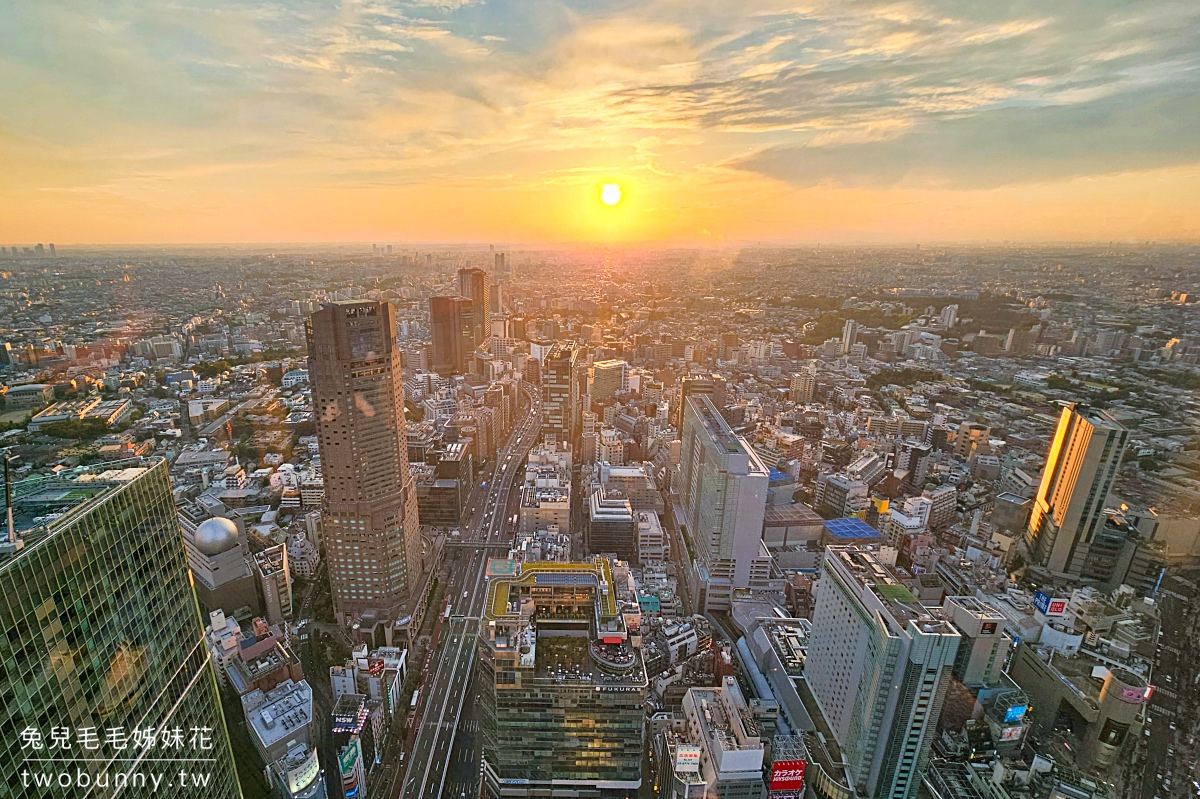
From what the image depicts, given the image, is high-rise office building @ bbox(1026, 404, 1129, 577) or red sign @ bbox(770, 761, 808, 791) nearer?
red sign @ bbox(770, 761, 808, 791)

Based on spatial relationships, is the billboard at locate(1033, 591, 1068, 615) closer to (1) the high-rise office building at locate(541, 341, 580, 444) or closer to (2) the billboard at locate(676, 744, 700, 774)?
(2) the billboard at locate(676, 744, 700, 774)

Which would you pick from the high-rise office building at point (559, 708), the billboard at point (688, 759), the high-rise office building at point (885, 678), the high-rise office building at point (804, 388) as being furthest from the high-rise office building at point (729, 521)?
the high-rise office building at point (804, 388)

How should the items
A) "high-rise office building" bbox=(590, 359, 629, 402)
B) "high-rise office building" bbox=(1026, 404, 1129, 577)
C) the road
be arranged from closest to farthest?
the road → "high-rise office building" bbox=(1026, 404, 1129, 577) → "high-rise office building" bbox=(590, 359, 629, 402)

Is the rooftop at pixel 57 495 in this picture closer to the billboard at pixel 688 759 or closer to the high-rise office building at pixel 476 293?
the billboard at pixel 688 759

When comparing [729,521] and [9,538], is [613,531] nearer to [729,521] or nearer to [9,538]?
[729,521]

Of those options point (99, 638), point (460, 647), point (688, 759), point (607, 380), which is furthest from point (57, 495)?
point (607, 380)

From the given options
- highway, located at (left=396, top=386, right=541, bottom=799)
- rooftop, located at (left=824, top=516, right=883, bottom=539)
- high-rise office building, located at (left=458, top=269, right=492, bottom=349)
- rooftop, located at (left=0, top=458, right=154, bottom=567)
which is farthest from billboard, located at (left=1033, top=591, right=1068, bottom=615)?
high-rise office building, located at (left=458, top=269, right=492, bottom=349)
